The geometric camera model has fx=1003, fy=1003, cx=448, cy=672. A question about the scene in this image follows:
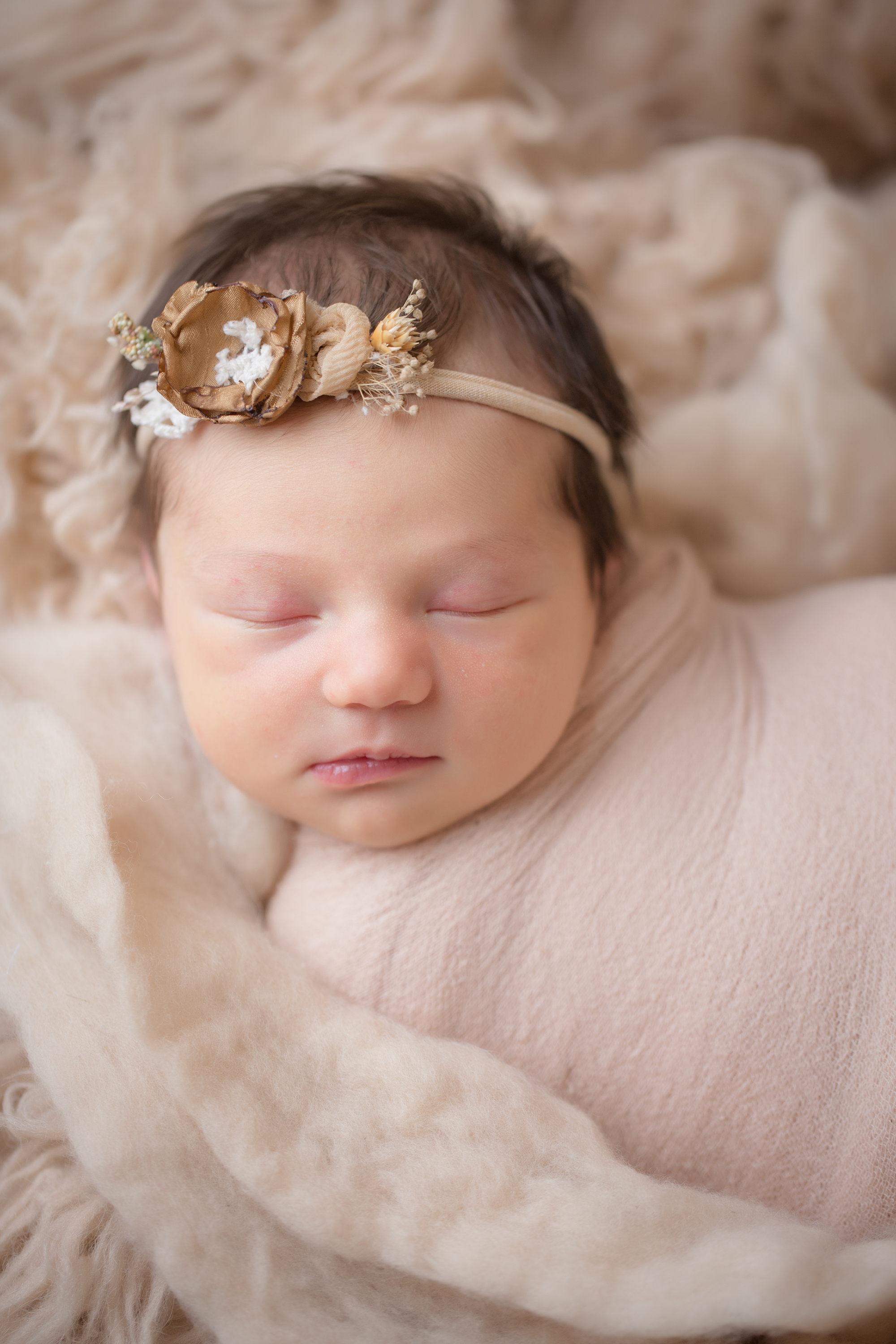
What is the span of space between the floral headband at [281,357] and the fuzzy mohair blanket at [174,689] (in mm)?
281

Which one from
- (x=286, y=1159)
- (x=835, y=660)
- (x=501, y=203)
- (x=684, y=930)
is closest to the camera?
(x=286, y=1159)

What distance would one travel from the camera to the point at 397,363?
0.91 m

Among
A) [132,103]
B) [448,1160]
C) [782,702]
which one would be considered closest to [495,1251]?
[448,1160]

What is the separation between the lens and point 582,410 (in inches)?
42.3

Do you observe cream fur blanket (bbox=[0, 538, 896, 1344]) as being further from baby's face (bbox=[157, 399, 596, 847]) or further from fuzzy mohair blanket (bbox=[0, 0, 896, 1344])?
baby's face (bbox=[157, 399, 596, 847])

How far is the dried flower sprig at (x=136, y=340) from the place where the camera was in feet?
3.16

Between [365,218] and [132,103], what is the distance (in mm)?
598

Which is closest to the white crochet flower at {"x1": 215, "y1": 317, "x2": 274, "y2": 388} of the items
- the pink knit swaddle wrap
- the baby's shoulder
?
the pink knit swaddle wrap

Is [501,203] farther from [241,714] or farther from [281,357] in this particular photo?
[241,714]

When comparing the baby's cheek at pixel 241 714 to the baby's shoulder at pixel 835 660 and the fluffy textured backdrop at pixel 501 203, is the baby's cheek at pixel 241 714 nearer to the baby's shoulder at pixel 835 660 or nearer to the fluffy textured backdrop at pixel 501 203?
the fluffy textured backdrop at pixel 501 203

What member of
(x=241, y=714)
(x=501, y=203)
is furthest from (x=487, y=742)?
(x=501, y=203)

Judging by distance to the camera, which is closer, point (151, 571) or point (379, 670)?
point (379, 670)

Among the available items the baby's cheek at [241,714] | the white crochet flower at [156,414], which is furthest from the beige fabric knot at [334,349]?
the baby's cheek at [241,714]

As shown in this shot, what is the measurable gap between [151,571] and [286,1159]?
632mm
